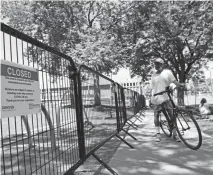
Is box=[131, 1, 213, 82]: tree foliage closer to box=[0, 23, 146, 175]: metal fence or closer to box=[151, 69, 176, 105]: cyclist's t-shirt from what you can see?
box=[151, 69, 176, 105]: cyclist's t-shirt

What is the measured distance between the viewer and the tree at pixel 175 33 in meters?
18.8

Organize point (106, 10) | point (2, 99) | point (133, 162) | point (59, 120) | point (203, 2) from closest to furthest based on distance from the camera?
point (2, 99), point (59, 120), point (133, 162), point (203, 2), point (106, 10)

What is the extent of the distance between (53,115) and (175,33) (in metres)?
18.3

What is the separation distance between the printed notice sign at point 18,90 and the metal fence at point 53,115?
66 millimetres

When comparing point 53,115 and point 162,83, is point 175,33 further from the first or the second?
point 53,115

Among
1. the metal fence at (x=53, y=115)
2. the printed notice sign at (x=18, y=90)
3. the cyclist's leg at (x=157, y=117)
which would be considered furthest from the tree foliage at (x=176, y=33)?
the printed notice sign at (x=18, y=90)

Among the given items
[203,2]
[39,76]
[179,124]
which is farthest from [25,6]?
[39,76]

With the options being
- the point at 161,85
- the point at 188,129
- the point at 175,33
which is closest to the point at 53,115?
the point at 188,129

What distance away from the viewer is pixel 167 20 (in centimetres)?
1920

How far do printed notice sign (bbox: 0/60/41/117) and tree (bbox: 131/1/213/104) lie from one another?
15.5 m

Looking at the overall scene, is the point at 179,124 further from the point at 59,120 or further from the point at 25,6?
the point at 25,6

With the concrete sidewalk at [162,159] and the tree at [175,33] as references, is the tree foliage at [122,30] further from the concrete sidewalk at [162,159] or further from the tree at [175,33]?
the concrete sidewalk at [162,159]

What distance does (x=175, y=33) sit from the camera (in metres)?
19.8

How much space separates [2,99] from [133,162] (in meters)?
2.77
